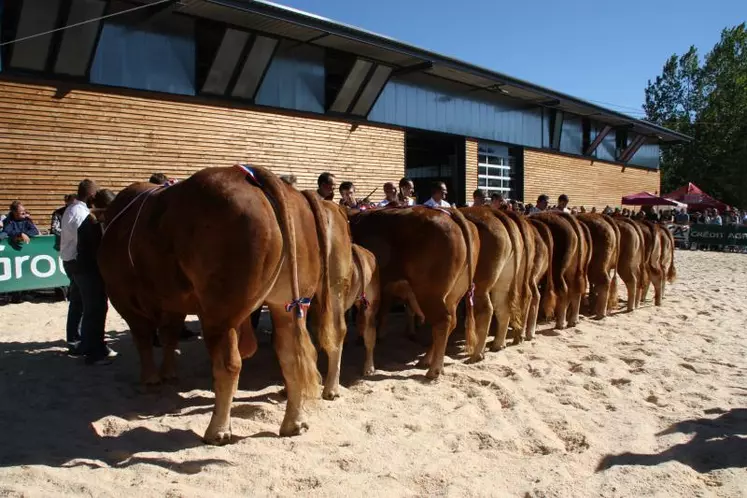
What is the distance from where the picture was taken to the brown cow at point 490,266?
645 cm

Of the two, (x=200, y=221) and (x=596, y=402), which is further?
(x=596, y=402)

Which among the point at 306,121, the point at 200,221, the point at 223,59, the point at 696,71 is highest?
the point at 696,71

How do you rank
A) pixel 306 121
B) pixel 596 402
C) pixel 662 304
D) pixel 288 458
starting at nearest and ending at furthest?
pixel 288 458
pixel 596 402
pixel 662 304
pixel 306 121

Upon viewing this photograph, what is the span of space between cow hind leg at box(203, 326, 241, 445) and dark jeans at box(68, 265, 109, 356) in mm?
2288

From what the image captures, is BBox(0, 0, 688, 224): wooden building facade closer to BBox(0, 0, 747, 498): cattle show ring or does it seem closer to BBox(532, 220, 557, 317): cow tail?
BBox(0, 0, 747, 498): cattle show ring

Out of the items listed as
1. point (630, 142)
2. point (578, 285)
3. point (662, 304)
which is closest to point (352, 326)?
point (578, 285)

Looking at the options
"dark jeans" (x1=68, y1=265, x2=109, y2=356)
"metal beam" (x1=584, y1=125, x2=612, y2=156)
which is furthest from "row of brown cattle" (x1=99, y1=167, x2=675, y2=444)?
"metal beam" (x1=584, y1=125, x2=612, y2=156)

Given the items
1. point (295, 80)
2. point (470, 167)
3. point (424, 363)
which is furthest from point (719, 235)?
point (424, 363)

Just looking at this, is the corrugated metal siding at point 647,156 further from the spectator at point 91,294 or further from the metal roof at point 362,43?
the spectator at point 91,294

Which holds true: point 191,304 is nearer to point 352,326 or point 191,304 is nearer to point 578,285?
point 352,326

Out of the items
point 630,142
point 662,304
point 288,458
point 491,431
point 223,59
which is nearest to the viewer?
point 288,458

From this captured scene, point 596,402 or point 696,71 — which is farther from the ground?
point 696,71

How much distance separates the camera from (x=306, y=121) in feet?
47.8

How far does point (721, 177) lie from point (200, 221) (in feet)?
167
